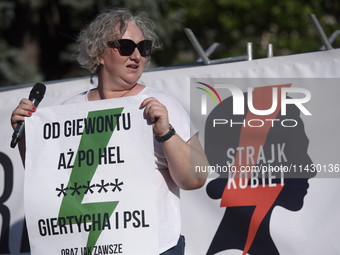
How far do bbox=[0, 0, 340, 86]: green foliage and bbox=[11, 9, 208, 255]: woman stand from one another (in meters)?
5.60

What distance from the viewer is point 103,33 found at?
6.84 ft

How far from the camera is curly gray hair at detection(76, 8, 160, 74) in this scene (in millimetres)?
2062

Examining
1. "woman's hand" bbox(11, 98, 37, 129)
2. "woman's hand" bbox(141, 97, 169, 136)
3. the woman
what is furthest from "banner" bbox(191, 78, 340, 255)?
"woman's hand" bbox(11, 98, 37, 129)

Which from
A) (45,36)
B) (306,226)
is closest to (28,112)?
(306,226)

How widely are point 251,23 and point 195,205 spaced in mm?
8929

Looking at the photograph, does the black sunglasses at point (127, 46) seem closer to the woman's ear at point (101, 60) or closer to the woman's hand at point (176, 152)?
the woman's ear at point (101, 60)

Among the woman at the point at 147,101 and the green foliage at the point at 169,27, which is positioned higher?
the green foliage at the point at 169,27

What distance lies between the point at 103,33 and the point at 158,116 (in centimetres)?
64

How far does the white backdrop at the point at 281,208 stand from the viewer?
8.70ft

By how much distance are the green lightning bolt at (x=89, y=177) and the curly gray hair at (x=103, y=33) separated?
33cm

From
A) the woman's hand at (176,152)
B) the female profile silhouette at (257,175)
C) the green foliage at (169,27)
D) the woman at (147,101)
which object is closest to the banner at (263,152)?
the female profile silhouette at (257,175)

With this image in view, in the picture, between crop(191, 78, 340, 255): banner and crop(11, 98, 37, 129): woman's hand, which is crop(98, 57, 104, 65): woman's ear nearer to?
crop(11, 98, 37, 129): woman's hand

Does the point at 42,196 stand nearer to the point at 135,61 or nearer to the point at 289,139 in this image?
the point at 135,61

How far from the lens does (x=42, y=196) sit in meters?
1.99
